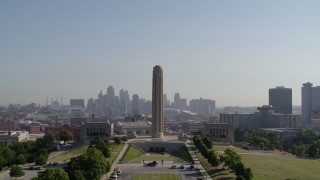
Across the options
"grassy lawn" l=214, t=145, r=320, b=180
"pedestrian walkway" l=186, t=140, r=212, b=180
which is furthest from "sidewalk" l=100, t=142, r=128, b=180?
"grassy lawn" l=214, t=145, r=320, b=180

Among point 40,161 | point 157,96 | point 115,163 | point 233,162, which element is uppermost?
point 157,96

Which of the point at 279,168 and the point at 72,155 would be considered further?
the point at 72,155

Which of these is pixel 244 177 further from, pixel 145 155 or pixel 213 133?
pixel 213 133

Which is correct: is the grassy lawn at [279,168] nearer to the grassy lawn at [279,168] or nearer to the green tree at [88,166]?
the grassy lawn at [279,168]

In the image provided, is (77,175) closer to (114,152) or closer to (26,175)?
(26,175)

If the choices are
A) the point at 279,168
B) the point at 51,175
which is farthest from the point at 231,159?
the point at 51,175

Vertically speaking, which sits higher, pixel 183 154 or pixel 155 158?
pixel 183 154

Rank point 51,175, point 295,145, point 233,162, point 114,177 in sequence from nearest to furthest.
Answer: point 51,175 → point 114,177 → point 233,162 → point 295,145

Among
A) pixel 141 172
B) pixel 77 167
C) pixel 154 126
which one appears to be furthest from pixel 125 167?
pixel 154 126
